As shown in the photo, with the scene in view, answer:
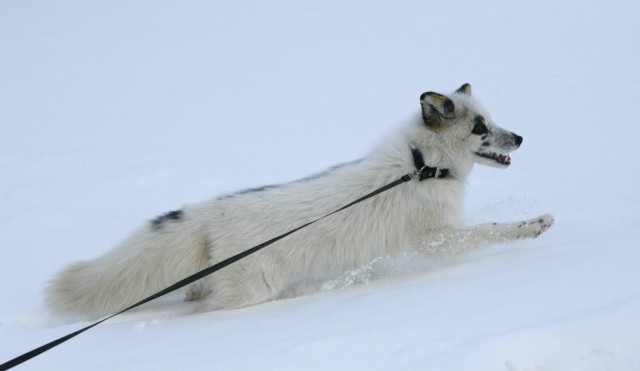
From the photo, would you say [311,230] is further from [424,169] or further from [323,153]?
[323,153]

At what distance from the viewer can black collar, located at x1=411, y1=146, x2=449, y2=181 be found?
4.27 metres

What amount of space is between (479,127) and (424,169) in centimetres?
44

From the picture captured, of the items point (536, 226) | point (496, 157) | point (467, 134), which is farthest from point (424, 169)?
point (536, 226)

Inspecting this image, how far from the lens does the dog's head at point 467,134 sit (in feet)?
14.1

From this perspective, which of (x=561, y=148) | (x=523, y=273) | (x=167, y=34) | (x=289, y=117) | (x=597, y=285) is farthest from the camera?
(x=167, y=34)

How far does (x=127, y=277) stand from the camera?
4.13m

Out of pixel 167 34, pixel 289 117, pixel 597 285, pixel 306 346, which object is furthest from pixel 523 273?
pixel 167 34

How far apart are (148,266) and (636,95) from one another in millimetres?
5249

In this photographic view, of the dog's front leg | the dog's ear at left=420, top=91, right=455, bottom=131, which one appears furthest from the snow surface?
the dog's ear at left=420, top=91, right=455, bottom=131

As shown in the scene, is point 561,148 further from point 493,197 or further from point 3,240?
point 3,240

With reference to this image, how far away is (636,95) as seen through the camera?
23.1 ft

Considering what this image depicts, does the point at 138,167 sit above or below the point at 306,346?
above

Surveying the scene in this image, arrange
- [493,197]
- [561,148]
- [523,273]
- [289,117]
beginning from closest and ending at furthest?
[523,273], [493,197], [561,148], [289,117]

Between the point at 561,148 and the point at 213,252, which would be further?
the point at 561,148
